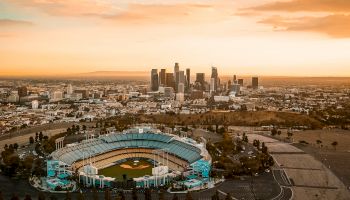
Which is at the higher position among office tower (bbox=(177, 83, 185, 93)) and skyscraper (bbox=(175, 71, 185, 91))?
skyscraper (bbox=(175, 71, 185, 91))

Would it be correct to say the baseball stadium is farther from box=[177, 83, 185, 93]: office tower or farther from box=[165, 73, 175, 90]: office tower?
box=[165, 73, 175, 90]: office tower

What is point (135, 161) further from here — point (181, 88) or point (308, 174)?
point (181, 88)

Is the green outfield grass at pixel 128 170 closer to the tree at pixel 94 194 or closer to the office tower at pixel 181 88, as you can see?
the tree at pixel 94 194

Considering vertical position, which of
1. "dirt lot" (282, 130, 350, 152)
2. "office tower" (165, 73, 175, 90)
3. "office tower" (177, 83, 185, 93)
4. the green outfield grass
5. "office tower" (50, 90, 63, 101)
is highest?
"office tower" (165, 73, 175, 90)

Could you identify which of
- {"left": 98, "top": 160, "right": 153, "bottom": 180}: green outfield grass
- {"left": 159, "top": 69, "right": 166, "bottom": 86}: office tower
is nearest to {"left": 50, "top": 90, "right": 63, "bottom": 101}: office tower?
{"left": 159, "top": 69, "right": 166, "bottom": 86}: office tower

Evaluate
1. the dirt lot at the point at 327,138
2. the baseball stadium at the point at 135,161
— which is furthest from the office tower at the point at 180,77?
the baseball stadium at the point at 135,161

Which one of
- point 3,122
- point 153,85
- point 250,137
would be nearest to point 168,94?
point 153,85

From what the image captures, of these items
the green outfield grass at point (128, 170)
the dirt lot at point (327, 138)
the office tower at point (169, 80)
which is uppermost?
the office tower at point (169, 80)

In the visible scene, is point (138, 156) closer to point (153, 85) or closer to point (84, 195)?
point (84, 195)

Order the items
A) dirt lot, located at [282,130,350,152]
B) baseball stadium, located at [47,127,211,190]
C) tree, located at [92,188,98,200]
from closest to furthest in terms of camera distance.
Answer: tree, located at [92,188,98,200] → baseball stadium, located at [47,127,211,190] → dirt lot, located at [282,130,350,152]
